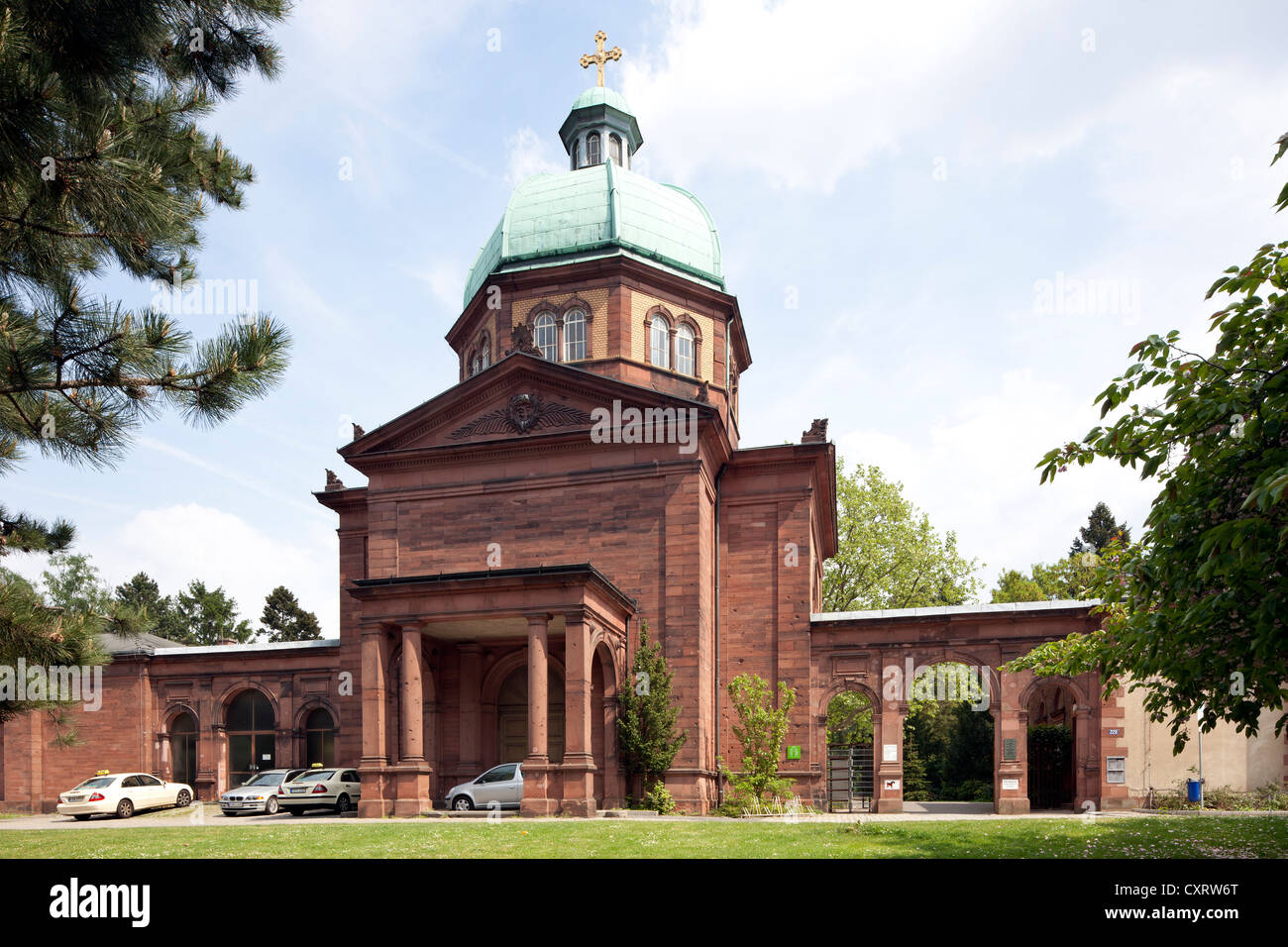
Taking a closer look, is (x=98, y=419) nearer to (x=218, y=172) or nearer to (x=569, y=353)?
(x=218, y=172)

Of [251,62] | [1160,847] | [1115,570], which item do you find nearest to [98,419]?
[251,62]

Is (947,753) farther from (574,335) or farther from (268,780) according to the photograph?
(268,780)

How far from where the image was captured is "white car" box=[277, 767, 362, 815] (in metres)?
27.9

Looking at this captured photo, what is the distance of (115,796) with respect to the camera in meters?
30.2

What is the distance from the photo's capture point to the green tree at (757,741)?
83.9 feet

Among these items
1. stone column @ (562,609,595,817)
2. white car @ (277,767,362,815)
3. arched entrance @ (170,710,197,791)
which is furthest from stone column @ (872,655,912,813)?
arched entrance @ (170,710,197,791)

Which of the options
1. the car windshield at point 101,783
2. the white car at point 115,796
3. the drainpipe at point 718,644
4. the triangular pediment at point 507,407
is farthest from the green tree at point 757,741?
the car windshield at point 101,783

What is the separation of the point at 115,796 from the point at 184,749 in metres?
6.27

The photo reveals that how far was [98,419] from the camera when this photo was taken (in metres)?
8.30

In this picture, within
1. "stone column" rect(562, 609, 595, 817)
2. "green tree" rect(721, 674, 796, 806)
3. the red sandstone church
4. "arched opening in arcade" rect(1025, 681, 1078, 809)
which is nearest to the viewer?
"stone column" rect(562, 609, 595, 817)

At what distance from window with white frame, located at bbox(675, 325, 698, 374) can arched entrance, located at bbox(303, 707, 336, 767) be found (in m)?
16.4

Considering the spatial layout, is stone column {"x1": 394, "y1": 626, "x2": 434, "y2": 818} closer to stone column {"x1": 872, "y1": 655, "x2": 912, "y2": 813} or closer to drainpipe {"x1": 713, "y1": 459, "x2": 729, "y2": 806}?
drainpipe {"x1": 713, "y1": 459, "x2": 729, "y2": 806}

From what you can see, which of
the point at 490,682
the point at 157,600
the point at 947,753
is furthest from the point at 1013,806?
the point at 157,600

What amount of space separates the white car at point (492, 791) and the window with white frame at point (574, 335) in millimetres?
13130
